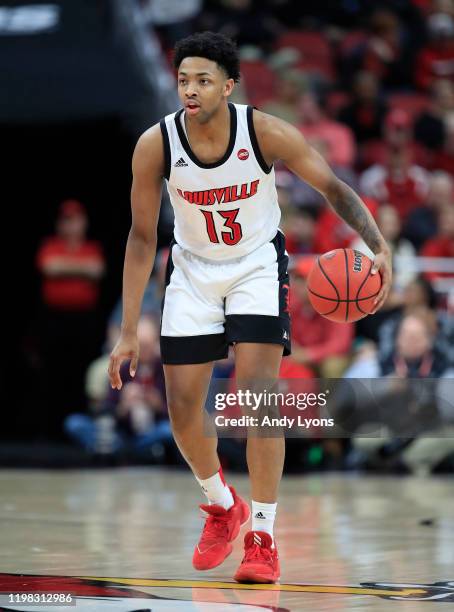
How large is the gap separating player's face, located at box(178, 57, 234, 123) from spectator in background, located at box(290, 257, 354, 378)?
633 cm

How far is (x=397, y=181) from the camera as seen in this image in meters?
14.0

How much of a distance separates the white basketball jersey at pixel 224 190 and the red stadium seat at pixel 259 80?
10.1m

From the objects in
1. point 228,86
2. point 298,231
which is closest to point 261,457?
point 228,86

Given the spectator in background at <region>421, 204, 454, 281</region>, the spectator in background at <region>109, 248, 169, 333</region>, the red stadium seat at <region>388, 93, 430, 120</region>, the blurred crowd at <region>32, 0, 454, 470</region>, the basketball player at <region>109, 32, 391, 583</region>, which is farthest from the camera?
the red stadium seat at <region>388, 93, 430, 120</region>

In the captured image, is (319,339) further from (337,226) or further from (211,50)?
(211,50)

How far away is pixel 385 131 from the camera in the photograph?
1532 cm

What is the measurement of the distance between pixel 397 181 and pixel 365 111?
1.69 meters

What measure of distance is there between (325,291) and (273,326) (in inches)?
13.1

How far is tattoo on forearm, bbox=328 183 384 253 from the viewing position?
580 centimetres

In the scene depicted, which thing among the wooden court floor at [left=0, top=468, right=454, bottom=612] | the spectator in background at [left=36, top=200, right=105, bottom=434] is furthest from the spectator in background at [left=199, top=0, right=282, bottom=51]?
the wooden court floor at [left=0, top=468, right=454, bottom=612]

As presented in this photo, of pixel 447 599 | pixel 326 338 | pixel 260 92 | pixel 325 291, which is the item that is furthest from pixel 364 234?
pixel 260 92
